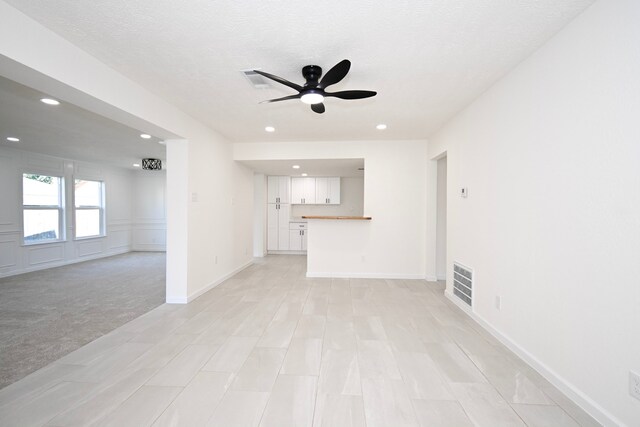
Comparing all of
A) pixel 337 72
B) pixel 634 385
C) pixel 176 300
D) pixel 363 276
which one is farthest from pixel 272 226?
pixel 634 385

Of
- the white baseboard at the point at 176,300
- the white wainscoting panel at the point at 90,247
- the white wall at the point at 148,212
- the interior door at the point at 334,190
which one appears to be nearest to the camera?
the white baseboard at the point at 176,300

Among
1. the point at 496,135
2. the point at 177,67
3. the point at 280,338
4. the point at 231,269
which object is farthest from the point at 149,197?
the point at 496,135

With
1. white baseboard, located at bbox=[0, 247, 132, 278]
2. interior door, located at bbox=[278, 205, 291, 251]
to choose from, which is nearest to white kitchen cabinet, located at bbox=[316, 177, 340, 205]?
interior door, located at bbox=[278, 205, 291, 251]

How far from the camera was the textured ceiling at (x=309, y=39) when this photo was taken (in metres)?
1.67

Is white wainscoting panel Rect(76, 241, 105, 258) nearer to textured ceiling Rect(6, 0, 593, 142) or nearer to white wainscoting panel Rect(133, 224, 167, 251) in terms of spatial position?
white wainscoting panel Rect(133, 224, 167, 251)

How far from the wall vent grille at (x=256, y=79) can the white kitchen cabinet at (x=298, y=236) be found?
5191 mm

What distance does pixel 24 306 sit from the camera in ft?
11.3

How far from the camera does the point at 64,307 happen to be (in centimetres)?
342

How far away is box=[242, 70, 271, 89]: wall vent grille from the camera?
96.0 inches

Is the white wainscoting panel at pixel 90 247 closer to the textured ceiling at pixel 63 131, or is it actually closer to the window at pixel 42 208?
the window at pixel 42 208

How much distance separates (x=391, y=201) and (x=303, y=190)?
3.24 meters

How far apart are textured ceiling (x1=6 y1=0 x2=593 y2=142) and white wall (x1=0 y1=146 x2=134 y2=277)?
470 centimetres

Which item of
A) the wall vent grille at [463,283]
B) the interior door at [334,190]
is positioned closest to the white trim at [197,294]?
the interior door at [334,190]

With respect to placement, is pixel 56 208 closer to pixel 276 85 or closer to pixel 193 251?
pixel 193 251
